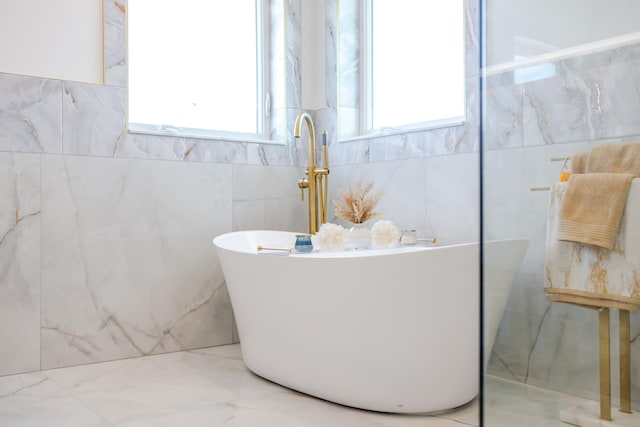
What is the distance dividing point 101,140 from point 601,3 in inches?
92.2

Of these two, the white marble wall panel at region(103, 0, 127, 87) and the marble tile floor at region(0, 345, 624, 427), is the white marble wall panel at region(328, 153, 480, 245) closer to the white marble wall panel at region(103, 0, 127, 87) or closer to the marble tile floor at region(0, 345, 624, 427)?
the marble tile floor at region(0, 345, 624, 427)

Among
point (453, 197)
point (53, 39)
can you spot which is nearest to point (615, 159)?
point (453, 197)

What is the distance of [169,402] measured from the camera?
224 cm

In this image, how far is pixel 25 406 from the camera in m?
2.19

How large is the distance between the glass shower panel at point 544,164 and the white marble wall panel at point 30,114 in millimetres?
2156

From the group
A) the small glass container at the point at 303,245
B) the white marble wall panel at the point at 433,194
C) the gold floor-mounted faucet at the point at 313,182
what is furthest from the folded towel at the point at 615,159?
the gold floor-mounted faucet at the point at 313,182

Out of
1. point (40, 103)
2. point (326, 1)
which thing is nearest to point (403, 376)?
point (40, 103)

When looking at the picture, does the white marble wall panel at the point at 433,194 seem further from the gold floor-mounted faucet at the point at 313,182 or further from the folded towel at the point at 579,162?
the folded towel at the point at 579,162

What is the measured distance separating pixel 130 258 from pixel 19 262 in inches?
19.7

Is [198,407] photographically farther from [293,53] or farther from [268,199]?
[293,53]

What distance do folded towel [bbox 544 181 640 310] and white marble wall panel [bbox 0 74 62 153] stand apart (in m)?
2.31

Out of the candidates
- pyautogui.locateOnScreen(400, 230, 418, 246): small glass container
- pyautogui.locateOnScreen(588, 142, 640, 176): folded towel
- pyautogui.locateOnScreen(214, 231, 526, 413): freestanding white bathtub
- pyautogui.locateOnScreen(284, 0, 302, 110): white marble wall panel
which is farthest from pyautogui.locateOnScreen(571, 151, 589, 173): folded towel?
pyautogui.locateOnScreen(284, 0, 302, 110): white marble wall panel

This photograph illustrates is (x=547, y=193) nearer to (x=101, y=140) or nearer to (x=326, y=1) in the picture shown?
(x=101, y=140)

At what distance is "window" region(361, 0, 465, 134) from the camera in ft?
9.75
